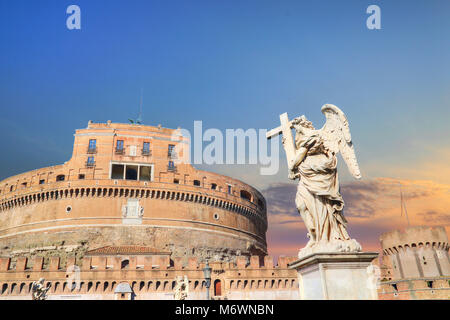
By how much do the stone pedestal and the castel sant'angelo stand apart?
28552 mm

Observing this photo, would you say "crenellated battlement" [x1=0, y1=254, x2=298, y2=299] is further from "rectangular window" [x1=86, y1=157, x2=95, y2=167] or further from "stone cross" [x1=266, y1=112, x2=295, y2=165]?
"stone cross" [x1=266, y1=112, x2=295, y2=165]

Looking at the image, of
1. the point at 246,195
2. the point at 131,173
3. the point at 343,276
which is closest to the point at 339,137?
the point at 343,276

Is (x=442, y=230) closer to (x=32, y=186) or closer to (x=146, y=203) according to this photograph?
(x=146, y=203)

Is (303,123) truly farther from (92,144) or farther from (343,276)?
(92,144)

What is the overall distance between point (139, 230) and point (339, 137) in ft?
119

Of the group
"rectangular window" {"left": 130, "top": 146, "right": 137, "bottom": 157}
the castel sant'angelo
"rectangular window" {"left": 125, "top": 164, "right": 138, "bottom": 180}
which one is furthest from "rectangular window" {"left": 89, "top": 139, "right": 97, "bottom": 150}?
"rectangular window" {"left": 125, "top": 164, "right": 138, "bottom": 180}

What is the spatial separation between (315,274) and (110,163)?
39.3 metres

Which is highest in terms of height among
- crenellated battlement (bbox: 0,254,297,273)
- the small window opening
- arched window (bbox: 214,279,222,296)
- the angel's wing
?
the small window opening

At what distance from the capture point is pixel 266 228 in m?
53.7

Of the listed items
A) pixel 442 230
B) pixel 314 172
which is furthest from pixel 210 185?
pixel 314 172

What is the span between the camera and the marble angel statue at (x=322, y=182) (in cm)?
464

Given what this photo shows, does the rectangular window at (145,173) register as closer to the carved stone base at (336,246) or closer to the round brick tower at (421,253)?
the round brick tower at (421,253)

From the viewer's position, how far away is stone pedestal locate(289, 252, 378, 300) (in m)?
4.19
